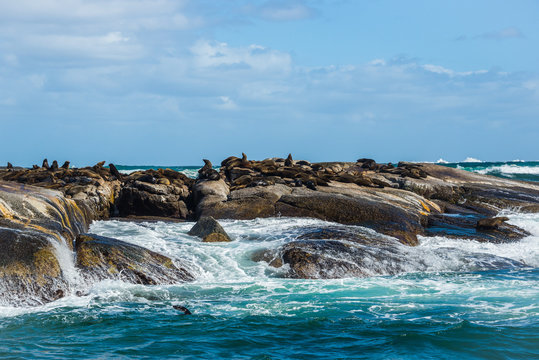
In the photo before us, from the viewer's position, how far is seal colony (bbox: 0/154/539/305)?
11.2 m

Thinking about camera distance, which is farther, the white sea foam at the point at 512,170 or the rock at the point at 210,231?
the white sea foam at the point at 512,170

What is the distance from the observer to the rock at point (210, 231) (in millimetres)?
15641

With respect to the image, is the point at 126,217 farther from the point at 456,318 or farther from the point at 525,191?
the point at 525,191

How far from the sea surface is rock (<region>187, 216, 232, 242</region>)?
3.93 feet

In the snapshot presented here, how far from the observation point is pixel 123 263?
38.3 feet

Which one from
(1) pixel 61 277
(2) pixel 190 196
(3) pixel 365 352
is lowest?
(3) pixel 365 352

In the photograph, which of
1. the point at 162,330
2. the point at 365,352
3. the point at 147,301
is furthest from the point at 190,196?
the point at 365,352

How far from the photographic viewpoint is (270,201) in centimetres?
1997

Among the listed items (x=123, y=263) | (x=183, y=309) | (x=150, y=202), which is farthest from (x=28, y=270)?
(x=150, y=202)

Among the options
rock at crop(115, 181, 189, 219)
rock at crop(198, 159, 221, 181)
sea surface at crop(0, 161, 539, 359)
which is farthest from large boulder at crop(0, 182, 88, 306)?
rock at crop(198, 159, 221, 181)

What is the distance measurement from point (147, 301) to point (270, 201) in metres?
9.99

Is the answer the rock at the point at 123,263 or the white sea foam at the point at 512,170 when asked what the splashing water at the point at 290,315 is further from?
the white sea foam at the point at 512,170

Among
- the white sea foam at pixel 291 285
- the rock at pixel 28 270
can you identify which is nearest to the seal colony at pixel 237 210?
the rock at pixel 28 270

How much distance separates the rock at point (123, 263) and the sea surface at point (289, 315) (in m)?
0.29
